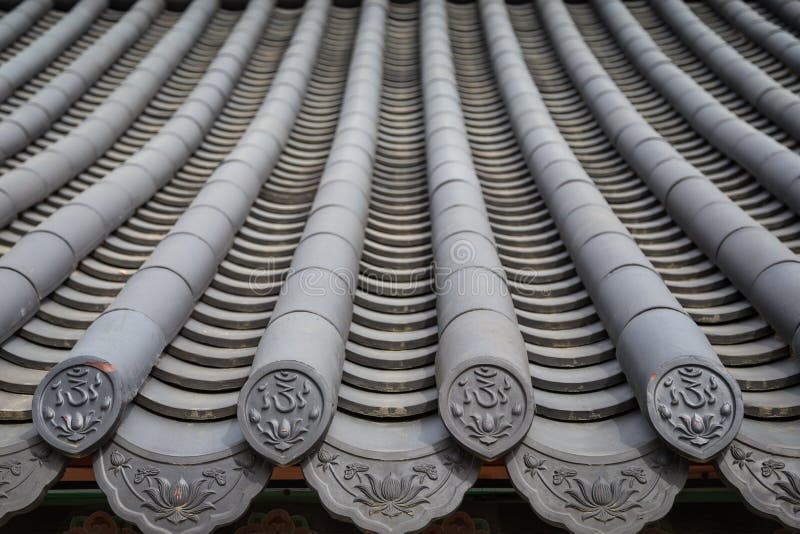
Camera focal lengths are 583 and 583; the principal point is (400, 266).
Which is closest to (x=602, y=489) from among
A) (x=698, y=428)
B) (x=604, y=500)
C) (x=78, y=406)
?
(x=604, y=500)

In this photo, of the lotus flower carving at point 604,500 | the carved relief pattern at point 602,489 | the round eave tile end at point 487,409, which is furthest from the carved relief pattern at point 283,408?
the lotus flower carving at point 604,500

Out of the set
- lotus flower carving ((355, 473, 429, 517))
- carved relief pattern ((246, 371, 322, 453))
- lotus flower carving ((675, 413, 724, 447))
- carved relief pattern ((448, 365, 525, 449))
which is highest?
lotus flower carving ((675, 413, 724, 447))

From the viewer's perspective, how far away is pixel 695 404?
2.67 metres

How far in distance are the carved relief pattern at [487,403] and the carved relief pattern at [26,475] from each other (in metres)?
1.95

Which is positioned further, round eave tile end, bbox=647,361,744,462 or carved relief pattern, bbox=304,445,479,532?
carved relief pattern, bbox=304,445,479,532

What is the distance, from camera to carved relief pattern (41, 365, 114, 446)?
8.91ft

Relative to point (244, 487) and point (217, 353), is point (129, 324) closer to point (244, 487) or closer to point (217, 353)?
point (217, 353)

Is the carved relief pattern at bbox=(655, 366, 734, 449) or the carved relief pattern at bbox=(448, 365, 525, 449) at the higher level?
the carved relief pattern at bbox=(655, 366, 734, 449)

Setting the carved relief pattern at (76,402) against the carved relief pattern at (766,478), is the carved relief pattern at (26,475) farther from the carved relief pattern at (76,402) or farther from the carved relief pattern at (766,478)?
the carved relief pattern at (766,478)

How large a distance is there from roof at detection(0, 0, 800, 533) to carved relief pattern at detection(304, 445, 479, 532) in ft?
0.04

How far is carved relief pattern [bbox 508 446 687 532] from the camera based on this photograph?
107 inches

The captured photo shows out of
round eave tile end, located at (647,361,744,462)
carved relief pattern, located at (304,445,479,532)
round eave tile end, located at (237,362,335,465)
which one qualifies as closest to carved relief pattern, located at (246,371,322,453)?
round eave tile end, located at (237,362,335,465)

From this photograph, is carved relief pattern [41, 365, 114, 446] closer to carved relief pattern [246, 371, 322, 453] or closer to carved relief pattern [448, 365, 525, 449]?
carved relief pattern [246, 371, 322, 453]

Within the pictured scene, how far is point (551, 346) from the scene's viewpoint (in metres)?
3.64
